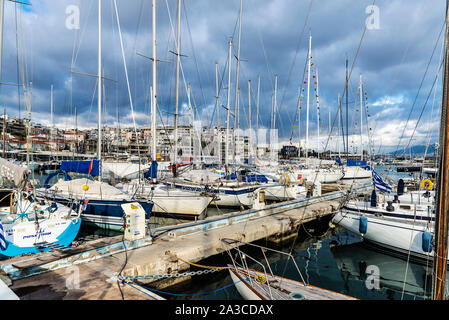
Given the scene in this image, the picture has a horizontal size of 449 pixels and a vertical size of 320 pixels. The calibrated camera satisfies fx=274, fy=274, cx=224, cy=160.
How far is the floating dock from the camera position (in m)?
6.17

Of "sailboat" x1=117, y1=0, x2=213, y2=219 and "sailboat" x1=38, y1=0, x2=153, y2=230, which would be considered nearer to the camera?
"sailboat" x1=38, y1=0, x2=153, y2=230

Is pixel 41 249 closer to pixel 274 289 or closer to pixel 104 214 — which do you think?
pixel 104 214

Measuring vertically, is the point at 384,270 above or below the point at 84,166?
below

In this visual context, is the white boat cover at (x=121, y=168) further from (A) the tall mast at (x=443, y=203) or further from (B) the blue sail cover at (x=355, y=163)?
(B) the blue sail cover at (x=355, y=163)

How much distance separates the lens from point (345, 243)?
1420 cm

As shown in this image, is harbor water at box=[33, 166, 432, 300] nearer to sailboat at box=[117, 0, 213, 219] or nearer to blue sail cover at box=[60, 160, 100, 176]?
sailboat at box=[117, 0, 213, 219]

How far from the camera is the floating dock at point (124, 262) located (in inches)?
243

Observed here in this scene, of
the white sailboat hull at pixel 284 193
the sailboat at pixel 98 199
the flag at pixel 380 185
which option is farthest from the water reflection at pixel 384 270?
the sailboat at pixel 98 199

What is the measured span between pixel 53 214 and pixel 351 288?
11.8 metres

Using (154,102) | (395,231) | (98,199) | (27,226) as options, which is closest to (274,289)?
(395,231)

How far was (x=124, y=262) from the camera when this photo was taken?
25.8 ft

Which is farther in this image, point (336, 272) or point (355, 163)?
point (355, 163)

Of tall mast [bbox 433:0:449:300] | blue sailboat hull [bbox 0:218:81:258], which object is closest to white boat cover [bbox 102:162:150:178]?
blue sailboat hull [bbox 0:218:81:258]

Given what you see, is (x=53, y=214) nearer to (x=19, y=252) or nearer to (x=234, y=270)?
(x=19, y=252)
